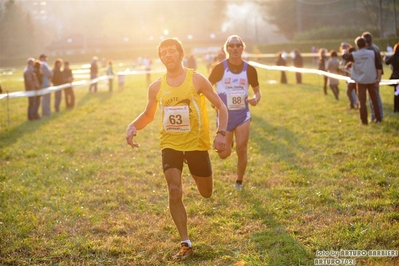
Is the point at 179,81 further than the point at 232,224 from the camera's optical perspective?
No

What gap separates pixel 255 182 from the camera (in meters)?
8.19

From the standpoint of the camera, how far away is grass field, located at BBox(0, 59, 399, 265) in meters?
5.36

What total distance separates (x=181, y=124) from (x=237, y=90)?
7.98 ft

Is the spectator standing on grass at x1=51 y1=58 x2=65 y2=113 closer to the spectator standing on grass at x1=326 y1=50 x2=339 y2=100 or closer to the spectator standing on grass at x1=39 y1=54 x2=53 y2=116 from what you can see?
the spectator standing on grass at x1=39 y1=54 x2=53 y2=116

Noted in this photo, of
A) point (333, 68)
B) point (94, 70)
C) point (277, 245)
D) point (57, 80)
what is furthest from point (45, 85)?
point (277, 245)

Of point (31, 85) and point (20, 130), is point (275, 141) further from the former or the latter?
point (31, 85)

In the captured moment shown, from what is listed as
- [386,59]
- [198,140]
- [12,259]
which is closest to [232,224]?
[198,140]

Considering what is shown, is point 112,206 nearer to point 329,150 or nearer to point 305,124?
point 329,150

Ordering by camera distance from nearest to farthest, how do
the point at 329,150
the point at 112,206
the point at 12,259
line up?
the point at 12,259 < the point at 112,206 < the point at 329,150

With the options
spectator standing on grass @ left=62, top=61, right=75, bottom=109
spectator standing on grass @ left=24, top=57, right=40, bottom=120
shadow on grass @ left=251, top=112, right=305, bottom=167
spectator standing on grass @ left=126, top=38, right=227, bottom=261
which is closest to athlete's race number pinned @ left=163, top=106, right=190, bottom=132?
spectator standing on grass @ left=126, top=38, right=227, bottom=261

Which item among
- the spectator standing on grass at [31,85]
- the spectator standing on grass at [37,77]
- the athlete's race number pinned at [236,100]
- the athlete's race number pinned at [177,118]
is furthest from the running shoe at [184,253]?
the spectator standing on grass at [37,77]

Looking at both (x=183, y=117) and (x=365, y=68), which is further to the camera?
(x=365, y=68)

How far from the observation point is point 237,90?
25.1 feet

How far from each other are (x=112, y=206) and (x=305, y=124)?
25.5ft
